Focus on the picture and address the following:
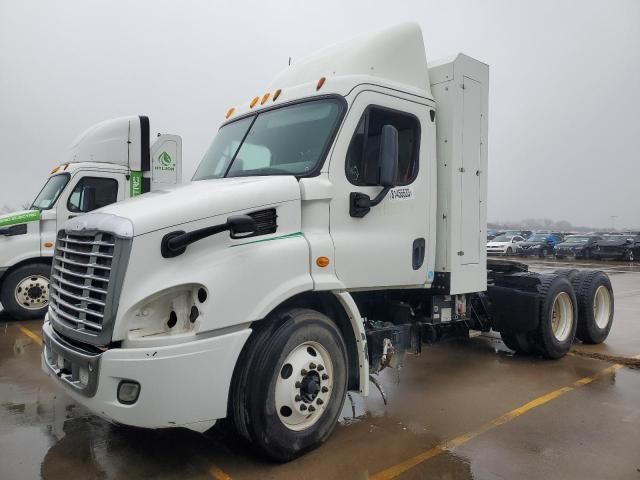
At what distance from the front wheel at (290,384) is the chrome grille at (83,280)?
1.04m

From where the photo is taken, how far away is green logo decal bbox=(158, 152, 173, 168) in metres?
10.9

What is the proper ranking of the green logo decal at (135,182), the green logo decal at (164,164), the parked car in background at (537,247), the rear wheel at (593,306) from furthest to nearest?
the parked car in background at (537,247) → the green logo decal at (164,164) → the green logo decal at (135,182) → the rear wheel at (593,306)

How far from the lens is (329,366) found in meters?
4.01

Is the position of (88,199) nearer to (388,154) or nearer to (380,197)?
(380,197)

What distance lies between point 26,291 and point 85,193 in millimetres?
2061

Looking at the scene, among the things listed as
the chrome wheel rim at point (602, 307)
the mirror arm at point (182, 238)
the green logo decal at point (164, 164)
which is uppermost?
the green logo decal at point (164, 164)

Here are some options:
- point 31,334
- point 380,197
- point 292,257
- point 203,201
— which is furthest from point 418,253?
point 31,334

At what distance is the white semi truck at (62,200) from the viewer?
9.17 m

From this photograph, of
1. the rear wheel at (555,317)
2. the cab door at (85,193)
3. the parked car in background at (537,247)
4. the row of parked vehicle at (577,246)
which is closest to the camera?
the rear wheel at (555,317)

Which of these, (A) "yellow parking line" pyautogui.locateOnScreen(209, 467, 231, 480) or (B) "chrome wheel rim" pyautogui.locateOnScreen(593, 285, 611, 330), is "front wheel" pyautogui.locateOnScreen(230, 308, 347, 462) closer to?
(A) "yellow parking line" pyautogui.locateOnScreen(209, 467, 231, 480)

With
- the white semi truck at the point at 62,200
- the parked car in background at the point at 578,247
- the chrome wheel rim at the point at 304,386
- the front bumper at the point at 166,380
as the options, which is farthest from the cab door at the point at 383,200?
the parked car in background at the point at 578,247

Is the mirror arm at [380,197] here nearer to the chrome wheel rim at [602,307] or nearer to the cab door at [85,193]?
the chrome wheel rim at [602,307]

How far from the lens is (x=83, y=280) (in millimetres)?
3615

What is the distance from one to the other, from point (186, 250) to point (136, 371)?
32.6 inches
